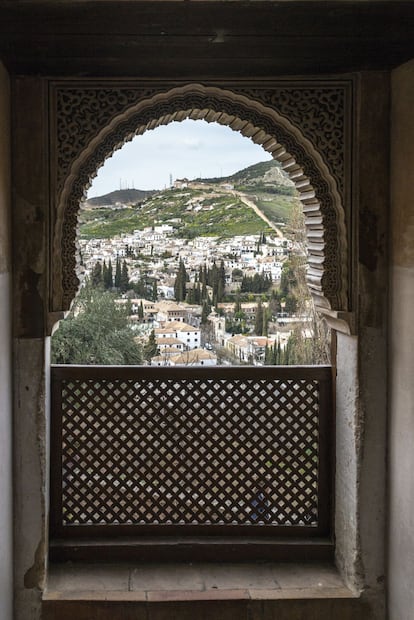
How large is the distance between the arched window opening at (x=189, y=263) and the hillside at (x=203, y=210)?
2 cm

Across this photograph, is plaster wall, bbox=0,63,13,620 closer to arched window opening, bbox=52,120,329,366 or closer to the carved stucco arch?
the carved stucco arch

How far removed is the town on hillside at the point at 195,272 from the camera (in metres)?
8.18

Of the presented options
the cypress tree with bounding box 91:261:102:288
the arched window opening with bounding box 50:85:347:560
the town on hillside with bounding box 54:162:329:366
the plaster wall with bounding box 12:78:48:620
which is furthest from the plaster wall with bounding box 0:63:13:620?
the cypress tree with bounding box 91:261:102:288

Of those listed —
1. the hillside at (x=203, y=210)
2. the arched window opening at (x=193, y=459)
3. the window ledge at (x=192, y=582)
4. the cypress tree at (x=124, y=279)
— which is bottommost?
the window ledge at (x=192, y=582)

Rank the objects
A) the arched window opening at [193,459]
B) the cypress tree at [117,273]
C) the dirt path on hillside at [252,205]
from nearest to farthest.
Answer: the arched window opening at [193,459] → the cypress tree at [117,273] → the dirt path on hillside at [252,205]

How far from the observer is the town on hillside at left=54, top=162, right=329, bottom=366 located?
322 inches

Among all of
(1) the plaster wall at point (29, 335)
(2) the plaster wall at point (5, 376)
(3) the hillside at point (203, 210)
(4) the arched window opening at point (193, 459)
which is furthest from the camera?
(3) the hillside at point (203, 210)

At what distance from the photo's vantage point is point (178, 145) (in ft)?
31.0

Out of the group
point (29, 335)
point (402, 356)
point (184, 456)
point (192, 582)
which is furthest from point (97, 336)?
point (402, 356)

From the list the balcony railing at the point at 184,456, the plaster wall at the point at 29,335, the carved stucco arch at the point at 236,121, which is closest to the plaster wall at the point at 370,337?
the carved stucco arch at the point at 236,121

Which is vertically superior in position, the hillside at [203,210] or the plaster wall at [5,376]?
the hillside at [203,210]

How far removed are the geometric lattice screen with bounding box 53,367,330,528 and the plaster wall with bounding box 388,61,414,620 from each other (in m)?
0.66

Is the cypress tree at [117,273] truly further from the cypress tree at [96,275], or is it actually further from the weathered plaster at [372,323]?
the weathered plaster at [372,323]

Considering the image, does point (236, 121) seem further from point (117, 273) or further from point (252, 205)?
point (252, 205)
